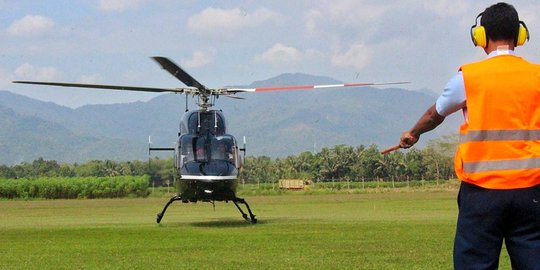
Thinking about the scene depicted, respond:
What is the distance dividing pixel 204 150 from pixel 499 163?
21.2 metres

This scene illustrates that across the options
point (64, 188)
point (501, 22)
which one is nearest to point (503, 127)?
point (501, 22)

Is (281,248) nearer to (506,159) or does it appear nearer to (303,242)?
(303,242)

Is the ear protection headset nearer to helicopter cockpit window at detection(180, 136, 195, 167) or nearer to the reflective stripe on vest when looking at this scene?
the reflective stripe on vest

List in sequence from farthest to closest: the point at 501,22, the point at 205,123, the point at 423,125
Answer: the point at 205,123, the point at 423,125, the point at 501,22

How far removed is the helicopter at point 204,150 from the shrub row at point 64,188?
163 feet

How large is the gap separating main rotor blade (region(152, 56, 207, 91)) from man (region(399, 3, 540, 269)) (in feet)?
57.8

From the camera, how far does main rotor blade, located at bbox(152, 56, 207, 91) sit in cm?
2327

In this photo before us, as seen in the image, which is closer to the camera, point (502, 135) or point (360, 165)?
point (502, 135)

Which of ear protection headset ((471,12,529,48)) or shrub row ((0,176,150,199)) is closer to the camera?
ear protection headset ((471,12,529,48))

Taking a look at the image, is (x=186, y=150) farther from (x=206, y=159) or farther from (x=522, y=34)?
(x=522, y=34)

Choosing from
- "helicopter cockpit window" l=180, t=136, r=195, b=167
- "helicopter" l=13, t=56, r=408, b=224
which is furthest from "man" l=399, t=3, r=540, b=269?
"helicopter cockpit window" l=180, t=136, r=195, b=167

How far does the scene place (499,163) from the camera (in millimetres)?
5867

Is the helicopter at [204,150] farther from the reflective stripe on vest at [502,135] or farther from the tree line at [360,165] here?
the tree line at [360,165]

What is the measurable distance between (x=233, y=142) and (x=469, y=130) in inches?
849
